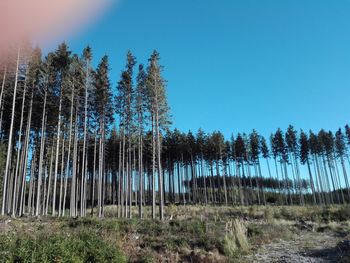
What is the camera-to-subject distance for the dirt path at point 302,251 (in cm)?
1030

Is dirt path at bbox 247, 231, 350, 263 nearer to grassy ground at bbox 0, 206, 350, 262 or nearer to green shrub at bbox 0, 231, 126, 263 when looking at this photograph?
grassy ground at bbox 0, 206, 350, 262

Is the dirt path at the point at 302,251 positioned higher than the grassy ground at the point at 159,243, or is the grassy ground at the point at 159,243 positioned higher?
the grassy ground at the point at 159,243

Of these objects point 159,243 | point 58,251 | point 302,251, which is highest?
point 58,251

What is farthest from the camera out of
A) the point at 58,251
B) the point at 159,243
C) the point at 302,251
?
the point at 159,243

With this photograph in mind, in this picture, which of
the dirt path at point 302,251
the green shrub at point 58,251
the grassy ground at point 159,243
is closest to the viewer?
the green shrub at point 58,251

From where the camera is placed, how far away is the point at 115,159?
157ft

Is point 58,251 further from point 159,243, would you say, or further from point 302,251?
point 302,251

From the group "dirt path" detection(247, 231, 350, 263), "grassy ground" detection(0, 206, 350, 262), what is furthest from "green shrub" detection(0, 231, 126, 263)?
"dirt path" detection(247, 231, 350, 263)

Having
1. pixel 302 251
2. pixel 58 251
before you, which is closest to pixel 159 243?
pixel 302 251

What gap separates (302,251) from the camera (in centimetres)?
1170

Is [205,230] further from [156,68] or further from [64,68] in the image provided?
[64,68]

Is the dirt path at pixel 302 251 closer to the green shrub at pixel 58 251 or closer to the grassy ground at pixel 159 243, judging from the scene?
the grassy ground at pixel 159 243

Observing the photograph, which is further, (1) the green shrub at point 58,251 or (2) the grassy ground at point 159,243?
(2) the grassy ground at point 159,243

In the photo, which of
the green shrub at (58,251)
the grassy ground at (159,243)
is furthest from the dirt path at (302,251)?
the green shrub at (58,251)
